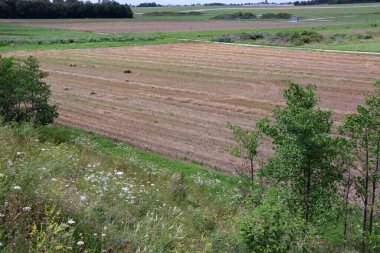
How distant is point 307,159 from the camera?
30.5ft

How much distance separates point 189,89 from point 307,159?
2567cm

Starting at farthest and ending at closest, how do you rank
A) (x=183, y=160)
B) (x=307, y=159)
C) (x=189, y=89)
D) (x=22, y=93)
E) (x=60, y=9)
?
(x=60, y=9) → (x=189, y=89) → (x=22, y=93) → (x=183, y=160) → (x=307, y=159)

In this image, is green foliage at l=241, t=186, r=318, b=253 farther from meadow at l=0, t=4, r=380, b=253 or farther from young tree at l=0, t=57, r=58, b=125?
young tree at l=0, t=57, r=58, b=125

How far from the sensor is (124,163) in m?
15.3

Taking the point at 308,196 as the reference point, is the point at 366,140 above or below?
above

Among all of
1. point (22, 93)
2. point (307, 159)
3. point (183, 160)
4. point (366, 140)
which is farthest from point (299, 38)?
point (307, 159)

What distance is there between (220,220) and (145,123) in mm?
14993

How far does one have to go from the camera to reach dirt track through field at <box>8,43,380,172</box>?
22234 mm

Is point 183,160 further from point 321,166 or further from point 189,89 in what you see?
point 189,89

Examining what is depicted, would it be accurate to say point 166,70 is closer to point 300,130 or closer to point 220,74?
point 220,74

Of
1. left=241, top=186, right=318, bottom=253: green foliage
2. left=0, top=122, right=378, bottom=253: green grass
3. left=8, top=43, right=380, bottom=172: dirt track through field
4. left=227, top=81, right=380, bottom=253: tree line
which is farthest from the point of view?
left=8, top=43, right=380, bottom=172: dirt track through field

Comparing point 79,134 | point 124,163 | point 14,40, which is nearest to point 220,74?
point 79,134

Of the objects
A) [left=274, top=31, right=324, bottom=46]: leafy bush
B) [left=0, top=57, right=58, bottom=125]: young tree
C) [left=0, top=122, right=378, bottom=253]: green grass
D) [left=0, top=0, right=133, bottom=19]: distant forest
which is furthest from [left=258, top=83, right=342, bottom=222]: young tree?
[left=0, top=0, right=133, bottom=19]: distant forest

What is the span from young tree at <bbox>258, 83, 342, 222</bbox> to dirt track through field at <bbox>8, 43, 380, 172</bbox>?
7.56m
